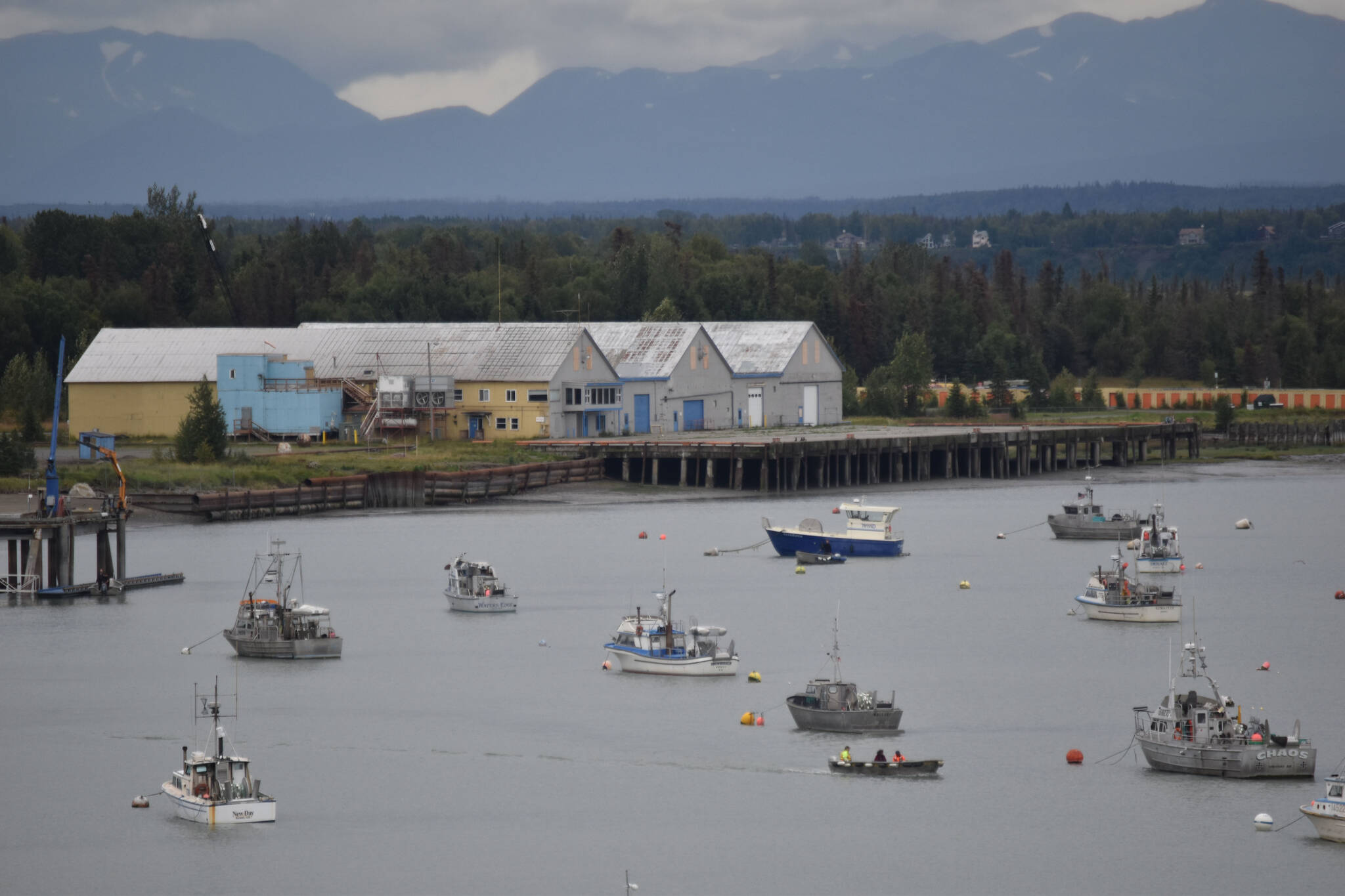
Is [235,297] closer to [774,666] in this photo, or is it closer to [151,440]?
[151,440]

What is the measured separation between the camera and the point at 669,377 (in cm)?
11206

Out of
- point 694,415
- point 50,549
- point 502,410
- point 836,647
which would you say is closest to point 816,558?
point 50,549

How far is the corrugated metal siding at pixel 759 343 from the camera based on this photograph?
392 feet

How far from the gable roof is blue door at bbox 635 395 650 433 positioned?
8.31 metres

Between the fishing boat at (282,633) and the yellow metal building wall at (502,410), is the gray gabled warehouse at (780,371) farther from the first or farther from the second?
the fishing boat at (282,633)

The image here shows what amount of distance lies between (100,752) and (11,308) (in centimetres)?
8651

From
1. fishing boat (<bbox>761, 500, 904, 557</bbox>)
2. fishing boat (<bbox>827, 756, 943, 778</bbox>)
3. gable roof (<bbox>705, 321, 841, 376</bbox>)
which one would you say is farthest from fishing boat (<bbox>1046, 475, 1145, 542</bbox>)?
fishing boat (<bbox>827, 756, 943, 778</bbox>)

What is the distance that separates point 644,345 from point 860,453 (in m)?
17.7

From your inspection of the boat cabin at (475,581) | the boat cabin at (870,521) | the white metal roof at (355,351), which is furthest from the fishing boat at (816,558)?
the white metal roof at (355,351)

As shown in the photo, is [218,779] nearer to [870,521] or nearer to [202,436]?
[870,521]

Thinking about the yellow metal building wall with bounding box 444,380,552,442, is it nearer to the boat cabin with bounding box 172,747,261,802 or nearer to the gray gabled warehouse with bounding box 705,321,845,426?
the gray gabled warehouse with bounding box 705,321,845,426

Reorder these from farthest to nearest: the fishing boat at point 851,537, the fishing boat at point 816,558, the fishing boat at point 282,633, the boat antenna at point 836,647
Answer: the fishing boat at point 851,537 → the fishing boat at point 816,558 → the fishing boat at point 282,633 → the boat antenna at point 836,647

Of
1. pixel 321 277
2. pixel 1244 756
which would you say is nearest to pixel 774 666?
pixel 1244 756

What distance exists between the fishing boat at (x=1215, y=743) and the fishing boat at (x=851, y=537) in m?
33.3
